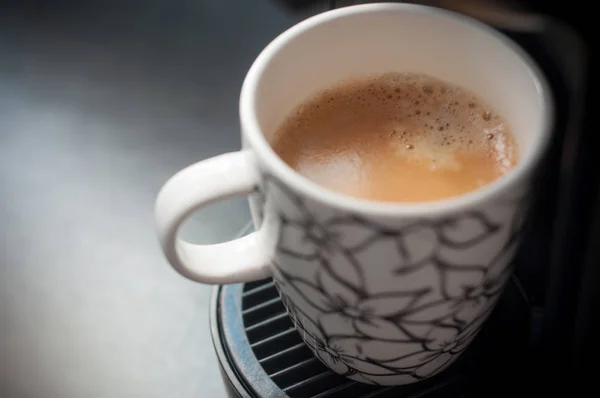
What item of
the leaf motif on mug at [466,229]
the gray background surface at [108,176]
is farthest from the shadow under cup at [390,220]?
the gray background surface at [108,176]

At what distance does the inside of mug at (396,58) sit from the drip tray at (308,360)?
0.11 metres

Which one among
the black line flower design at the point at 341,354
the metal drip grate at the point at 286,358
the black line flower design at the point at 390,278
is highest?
the black line flower design at the point at 390,278

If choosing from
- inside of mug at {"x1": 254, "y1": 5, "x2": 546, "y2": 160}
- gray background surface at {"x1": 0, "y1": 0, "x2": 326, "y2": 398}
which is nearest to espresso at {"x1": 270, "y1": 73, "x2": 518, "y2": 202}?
inside of mug at {"x1": 254, "y1": 5, "x2": 546, "y2": 160}

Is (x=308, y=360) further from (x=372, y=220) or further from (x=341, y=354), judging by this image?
(x=372, y=220)

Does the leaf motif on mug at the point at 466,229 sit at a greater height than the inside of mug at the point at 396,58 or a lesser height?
lesser

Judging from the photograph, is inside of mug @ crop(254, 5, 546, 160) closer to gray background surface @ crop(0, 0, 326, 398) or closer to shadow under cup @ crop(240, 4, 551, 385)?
shadow under cup @ crop(240, 4, 551, 385)

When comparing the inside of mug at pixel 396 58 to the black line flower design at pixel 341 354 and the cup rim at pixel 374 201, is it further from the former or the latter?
the black line flower design at pixel 341 354

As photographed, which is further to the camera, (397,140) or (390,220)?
(397,140)

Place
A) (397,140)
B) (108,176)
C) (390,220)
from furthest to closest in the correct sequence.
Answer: (108,176) → (397,140) → (390,220)

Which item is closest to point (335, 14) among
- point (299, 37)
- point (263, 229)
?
point (299, 37)

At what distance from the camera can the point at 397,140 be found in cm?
44

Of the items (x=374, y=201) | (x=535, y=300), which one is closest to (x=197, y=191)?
(x=374, y=201)

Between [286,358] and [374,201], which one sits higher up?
[374,201]

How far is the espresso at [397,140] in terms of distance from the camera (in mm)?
407
